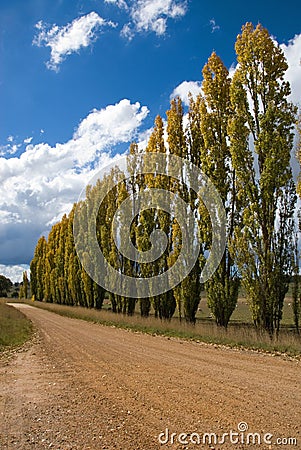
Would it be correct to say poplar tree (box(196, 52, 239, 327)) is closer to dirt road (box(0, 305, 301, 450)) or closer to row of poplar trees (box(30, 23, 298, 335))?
row of poplar trees (box(30, 23, 298, 335))

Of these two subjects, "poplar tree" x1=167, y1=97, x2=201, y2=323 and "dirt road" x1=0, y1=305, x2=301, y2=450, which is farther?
"poplar tree" x1=167, y1=97, x2=201, y2=323

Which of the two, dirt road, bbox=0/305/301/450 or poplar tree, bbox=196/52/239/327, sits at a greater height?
poplar tree, bbox=196/52/239/327

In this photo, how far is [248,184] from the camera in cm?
1545

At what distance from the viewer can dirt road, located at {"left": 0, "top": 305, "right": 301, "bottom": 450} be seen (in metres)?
4.68

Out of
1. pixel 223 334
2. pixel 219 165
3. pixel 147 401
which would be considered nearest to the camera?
pixel 147 401

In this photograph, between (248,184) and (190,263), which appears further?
(190,263)

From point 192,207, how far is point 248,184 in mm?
5399

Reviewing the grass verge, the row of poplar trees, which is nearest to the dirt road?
the grass verge

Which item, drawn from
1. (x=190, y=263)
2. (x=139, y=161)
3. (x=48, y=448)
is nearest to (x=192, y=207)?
(x=190, y=263)

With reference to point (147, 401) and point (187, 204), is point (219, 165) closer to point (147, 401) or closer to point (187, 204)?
point (187, 204)

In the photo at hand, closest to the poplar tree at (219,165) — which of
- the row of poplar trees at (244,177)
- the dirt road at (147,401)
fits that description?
the row of poplar trees at (244,177)

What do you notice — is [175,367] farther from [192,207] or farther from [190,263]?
[192,207]

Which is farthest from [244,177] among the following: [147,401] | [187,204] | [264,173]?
[147,401]

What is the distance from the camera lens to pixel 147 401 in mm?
6125
